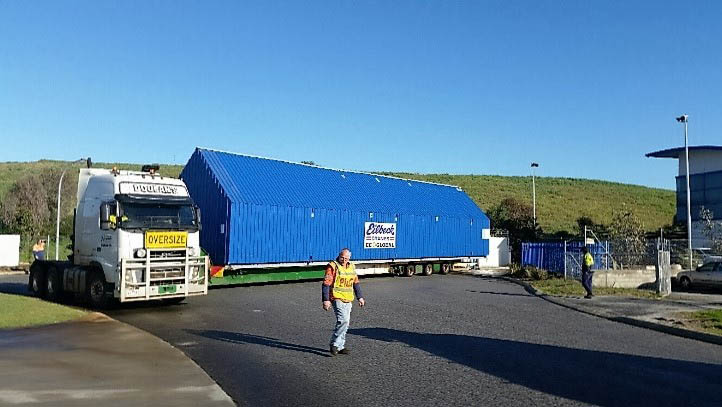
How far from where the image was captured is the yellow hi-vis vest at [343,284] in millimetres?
10273

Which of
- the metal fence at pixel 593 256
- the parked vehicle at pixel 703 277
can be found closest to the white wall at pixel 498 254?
the metal fence at pixel 593 256

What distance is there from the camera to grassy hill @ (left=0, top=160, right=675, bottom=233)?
74238 mm

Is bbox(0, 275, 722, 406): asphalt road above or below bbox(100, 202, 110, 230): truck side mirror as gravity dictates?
below

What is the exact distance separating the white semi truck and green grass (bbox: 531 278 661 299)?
40.8ft

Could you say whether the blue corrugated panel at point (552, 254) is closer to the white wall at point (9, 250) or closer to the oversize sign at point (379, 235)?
the oversize sign at point (379, 235)

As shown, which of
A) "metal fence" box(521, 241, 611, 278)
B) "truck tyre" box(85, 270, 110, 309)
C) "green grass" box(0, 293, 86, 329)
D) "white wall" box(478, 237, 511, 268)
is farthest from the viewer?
"white wall" box(478, 237, 511, 268)

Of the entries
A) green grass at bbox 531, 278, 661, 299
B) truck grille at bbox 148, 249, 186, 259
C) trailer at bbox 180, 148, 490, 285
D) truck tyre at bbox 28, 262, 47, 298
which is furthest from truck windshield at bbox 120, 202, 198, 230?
green grass at bbox 531, 278, 661, 299

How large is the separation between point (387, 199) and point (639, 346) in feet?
73.5

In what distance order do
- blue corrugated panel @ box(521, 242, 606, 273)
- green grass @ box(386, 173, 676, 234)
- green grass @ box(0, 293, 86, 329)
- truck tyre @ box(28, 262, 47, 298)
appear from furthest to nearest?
green grass @ box(386, 173, 676, 234), blue corrugated panel @ box(521, 242, 606, 273), truck tyre @ box(28, 262, 47, 298), green grass @ box(0, 293, 86, 329)

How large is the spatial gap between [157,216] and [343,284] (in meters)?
8.04

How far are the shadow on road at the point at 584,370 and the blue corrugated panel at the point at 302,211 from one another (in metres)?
12.0

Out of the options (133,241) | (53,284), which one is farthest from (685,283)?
(53,284)

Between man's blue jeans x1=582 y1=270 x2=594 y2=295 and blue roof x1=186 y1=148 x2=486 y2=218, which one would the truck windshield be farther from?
man's blue jeans x1=582 y1=270 x2=594 y2=295

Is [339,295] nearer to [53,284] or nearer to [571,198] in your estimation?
[53,284]
